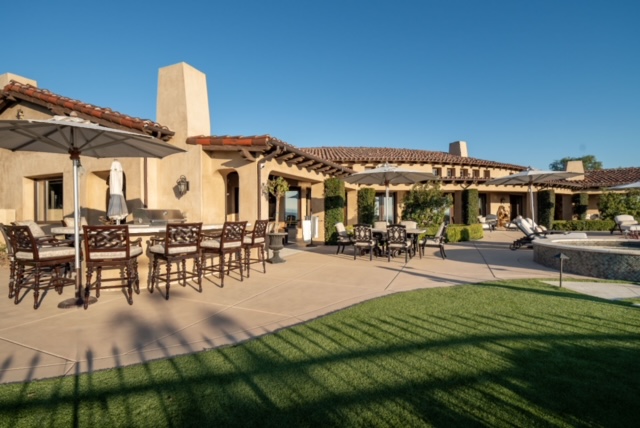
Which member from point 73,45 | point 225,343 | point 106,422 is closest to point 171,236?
point 225,343

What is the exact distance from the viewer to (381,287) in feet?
19.0

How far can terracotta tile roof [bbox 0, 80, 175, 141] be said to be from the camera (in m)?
8.51

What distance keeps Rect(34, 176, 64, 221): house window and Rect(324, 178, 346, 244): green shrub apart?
9.48m

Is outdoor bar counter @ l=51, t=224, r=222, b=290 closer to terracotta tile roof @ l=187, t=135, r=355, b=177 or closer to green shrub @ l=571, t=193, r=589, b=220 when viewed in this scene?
terracotta tile roof @ l=187, t=135, r=355, b=177

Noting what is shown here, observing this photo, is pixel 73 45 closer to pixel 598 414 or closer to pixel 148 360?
pixel 148 360

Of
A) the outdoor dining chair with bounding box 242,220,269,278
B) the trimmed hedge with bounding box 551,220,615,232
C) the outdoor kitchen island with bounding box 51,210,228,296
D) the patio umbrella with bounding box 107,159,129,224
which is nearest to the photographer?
the outdoor kitchen island with bounding box 51,210,228,296

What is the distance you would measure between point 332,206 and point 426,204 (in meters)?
4.21

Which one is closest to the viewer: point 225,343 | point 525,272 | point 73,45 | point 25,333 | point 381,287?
point 225,343

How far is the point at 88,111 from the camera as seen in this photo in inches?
350

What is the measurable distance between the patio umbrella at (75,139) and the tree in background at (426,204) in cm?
1093

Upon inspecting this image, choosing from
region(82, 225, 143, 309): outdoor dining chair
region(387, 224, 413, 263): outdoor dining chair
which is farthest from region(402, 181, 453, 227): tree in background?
region(82, 225, 143, 309): outdoor dining chair

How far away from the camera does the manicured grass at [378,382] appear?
2.08 m

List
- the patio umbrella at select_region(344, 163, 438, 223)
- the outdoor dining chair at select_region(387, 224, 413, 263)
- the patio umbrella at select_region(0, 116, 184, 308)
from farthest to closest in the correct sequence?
the patio umbrella at select_region(344, 163, 438, 223)
the outdoor dining chair at select_region(387, 224, 413, 263)
the patio umbrella at select_region(0, 116, 184, 308)

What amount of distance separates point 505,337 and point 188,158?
8.44 meters
